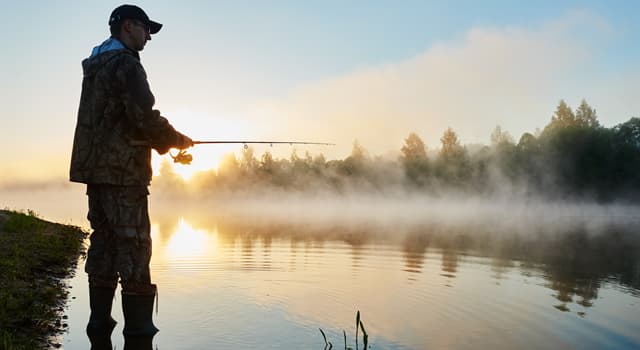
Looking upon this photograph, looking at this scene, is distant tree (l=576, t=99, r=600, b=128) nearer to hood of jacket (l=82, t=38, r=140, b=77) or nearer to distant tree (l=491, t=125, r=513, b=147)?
distant tree (l=491, t=125, r=513, b=147)

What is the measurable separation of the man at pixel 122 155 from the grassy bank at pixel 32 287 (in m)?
0.63

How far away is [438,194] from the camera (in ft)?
328

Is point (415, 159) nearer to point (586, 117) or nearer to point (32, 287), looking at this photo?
point (586, 117)

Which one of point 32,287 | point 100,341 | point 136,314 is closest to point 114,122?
point 136,314

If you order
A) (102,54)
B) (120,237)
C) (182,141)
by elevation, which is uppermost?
(102,54)

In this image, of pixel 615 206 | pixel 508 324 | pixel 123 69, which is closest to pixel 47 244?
pixel 123 69

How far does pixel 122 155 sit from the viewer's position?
5570 millimetres

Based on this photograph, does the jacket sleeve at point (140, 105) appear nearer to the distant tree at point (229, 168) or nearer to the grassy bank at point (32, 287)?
the grassy bank at point (32, 287)

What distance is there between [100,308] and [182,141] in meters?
2.05

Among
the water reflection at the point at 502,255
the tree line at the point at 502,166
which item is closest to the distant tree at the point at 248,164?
the tree line at the point at 502,166

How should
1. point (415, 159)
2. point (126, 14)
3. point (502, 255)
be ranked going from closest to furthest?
point (126, 14)
point (502, 255)
point (415, 159)

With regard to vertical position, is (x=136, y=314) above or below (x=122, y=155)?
below

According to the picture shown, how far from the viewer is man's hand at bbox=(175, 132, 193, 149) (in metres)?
6.02

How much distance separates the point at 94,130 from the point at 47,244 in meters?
8.25
